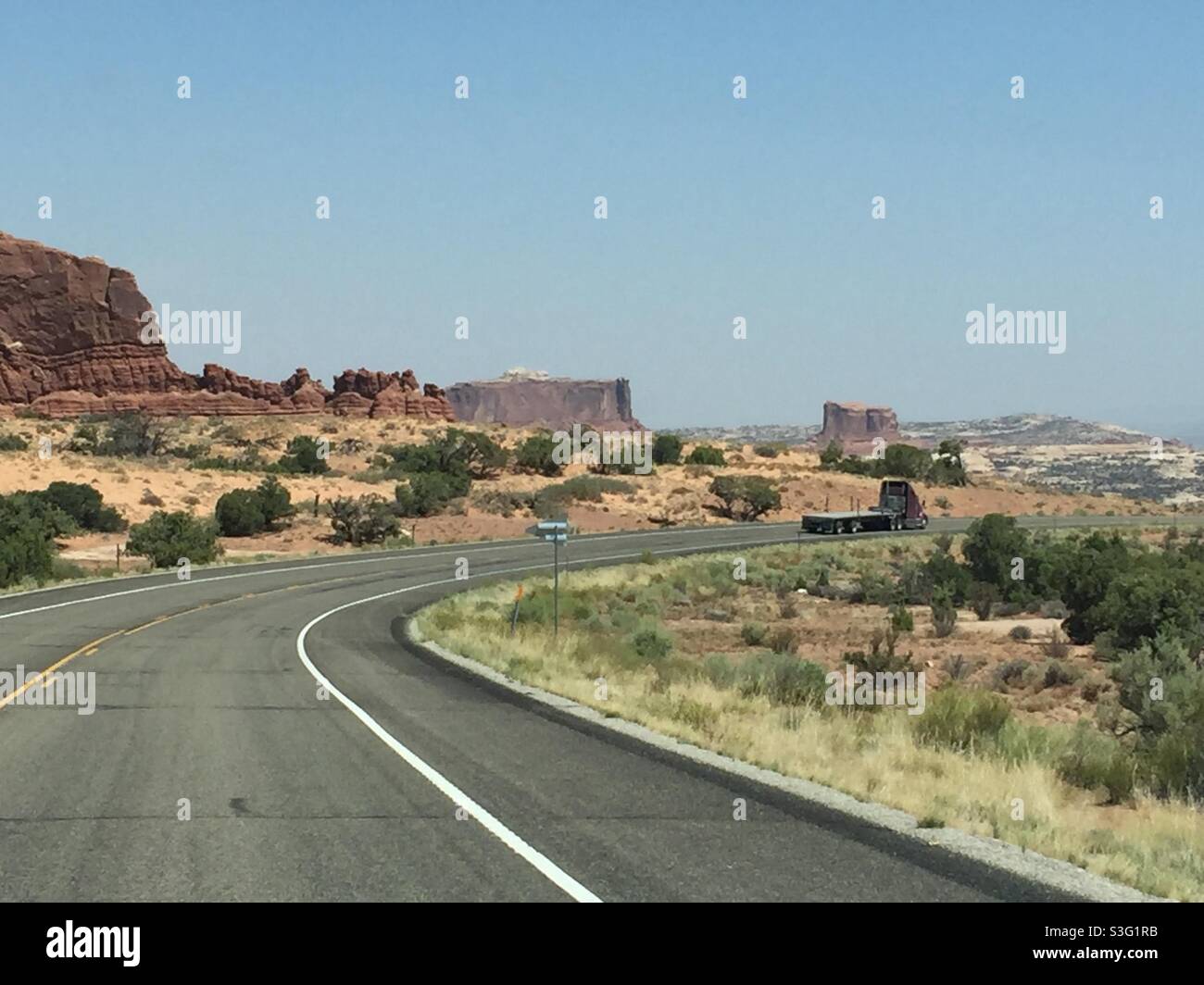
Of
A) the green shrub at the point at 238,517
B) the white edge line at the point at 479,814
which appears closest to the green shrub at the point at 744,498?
the green shrub at the point at 238,517

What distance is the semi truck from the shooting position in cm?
5825

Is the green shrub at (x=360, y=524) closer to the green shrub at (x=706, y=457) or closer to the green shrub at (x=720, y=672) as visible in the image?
the green shrub at (x=706, y=457)

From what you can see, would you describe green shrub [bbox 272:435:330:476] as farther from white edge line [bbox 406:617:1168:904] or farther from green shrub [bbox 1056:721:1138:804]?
green shrub [bbox 1056:721:1138:804]

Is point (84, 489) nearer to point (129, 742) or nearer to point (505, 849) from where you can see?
point (129, 742)

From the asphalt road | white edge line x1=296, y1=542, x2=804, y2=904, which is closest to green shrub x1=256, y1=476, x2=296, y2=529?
white edge line x1=296, y1=542, x2=804, y2=904

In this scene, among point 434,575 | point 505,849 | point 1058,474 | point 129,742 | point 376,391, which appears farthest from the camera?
point 1058,474

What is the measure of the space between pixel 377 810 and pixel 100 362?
136 metres

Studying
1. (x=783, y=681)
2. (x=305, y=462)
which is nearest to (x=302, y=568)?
(x=783, y=681)

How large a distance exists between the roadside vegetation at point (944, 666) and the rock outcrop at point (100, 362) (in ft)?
303

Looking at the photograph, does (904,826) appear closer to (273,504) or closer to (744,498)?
(273,504)

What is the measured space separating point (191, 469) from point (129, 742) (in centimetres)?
6414

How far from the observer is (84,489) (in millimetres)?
56875

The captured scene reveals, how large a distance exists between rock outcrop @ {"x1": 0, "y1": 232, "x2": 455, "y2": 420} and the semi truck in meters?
78.5
